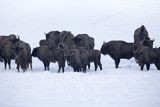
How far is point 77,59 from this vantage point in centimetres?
1709

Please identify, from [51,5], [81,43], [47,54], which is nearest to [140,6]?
[51,5]

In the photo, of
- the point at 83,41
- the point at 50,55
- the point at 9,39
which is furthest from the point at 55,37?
the point at 50,55

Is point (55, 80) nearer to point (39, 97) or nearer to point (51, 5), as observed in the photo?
point (39, 97)

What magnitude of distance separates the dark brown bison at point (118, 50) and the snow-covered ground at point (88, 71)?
1.87 ft

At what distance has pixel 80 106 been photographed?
33.8 ft

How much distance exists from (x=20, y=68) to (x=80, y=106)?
8681mm

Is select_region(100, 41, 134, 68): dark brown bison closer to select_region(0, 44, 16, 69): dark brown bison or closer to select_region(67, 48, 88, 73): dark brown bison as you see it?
select_region(67, 48, 88, 73): dark brown bison

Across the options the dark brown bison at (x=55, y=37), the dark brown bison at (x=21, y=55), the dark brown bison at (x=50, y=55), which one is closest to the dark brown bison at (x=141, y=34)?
the dark brown bison at (x=55, y=37)

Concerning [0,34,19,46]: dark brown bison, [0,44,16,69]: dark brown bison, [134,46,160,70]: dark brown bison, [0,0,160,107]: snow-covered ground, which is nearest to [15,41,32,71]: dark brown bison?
[0,0,160,107]: snow-covered ground

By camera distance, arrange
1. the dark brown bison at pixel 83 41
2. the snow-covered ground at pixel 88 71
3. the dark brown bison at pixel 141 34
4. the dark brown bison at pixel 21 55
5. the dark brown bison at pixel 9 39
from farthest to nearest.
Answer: the dark brown bison at pixel 141 34 → the dark brown bison at pixel 83 41 → the dark brown bison at pixel 9 39 → the dark brown bison at pixel 21 55 → the snow-covered ground at pixel 88 71

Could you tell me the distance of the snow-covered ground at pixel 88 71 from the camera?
36.6ft

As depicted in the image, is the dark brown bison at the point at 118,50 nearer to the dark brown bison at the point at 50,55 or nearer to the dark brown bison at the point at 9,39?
the dark brown bison at the point at 50,55

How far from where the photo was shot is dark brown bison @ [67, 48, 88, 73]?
17.1 m

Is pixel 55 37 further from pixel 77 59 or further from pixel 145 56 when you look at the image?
pixel 145 56
